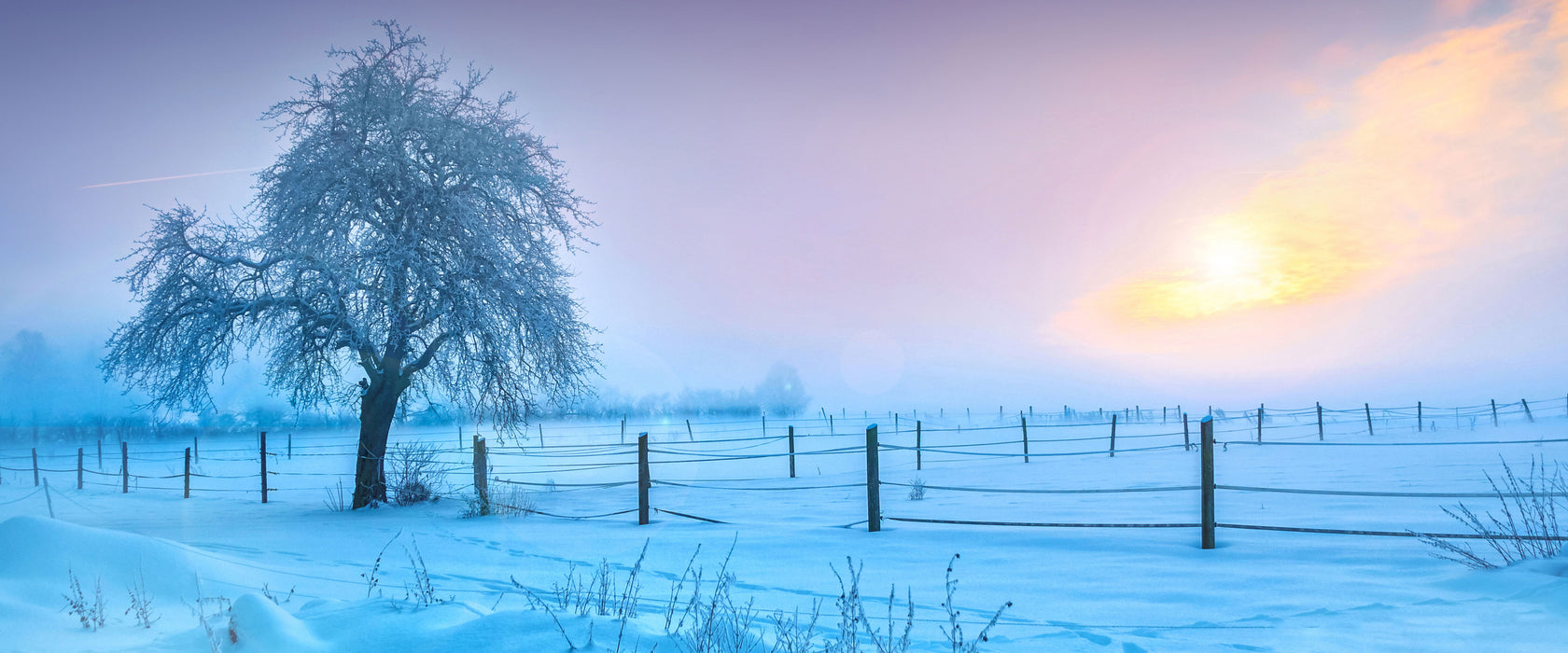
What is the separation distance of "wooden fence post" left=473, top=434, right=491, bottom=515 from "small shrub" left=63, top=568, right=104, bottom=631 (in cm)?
765

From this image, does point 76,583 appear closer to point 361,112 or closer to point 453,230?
point 453,230

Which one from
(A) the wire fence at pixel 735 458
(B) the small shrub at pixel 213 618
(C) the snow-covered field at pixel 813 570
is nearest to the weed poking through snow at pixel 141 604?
(C) the snow-covered field at pixel 813 570

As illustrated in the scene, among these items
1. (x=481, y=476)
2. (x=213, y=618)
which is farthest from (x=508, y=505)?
(x=213, y=618)

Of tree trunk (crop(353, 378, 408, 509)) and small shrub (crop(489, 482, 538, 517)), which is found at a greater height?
tree trunk (crop(353, 378, 408, 509))

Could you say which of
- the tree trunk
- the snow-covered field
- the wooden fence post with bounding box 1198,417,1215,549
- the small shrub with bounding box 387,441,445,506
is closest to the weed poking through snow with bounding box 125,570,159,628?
the snow-covered field

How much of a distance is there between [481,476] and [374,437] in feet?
9.62

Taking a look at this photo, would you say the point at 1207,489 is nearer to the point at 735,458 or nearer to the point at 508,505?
the point at 735,458

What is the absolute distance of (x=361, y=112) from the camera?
13430 millimetres

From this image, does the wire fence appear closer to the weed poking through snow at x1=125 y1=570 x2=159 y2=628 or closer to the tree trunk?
the tree trunk

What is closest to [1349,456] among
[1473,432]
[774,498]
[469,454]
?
[1473,432]

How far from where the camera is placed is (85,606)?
4.41 metres

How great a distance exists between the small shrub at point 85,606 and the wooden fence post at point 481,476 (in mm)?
7649

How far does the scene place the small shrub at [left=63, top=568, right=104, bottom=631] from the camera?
4176 millimetres

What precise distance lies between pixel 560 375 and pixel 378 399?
3409mm
